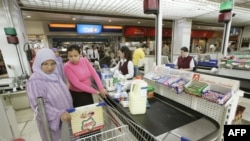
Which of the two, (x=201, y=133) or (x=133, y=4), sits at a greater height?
(x=133, y=4)

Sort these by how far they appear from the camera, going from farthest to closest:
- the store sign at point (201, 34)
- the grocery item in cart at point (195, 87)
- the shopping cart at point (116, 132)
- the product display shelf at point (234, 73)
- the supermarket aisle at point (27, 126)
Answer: the store sign at point (201, 34), the product display shelf at point (234, 73), the supermarket aisle at point (27, 126), the grocery item in cart at point (195, 87), the shopping cart at point (116, 132)

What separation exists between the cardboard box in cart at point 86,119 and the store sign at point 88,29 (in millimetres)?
7246

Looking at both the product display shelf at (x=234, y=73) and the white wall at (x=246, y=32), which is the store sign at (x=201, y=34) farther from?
the product display shelf at (x=234, y=73)

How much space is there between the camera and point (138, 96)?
1.21 m

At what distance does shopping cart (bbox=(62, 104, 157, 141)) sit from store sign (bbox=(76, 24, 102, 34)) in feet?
22.9

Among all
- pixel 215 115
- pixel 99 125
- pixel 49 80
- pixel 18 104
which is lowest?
pixel 18 104

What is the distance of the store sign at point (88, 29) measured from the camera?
7.38m

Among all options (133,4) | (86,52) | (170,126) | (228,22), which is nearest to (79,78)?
(170,126)

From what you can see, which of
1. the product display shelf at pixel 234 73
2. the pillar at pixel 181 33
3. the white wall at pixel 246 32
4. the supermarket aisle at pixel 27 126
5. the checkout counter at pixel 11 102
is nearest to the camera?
the checkout counter at pixel 11 102

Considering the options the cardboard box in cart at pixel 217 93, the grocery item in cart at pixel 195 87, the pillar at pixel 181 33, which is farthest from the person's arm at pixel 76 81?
the pillar at pixel 181 33

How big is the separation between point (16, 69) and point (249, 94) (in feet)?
17.9

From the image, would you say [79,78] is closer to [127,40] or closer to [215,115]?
[215,115]

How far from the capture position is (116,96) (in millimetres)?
1582

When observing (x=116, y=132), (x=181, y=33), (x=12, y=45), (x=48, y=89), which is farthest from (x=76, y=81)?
(x=181, y=33)
